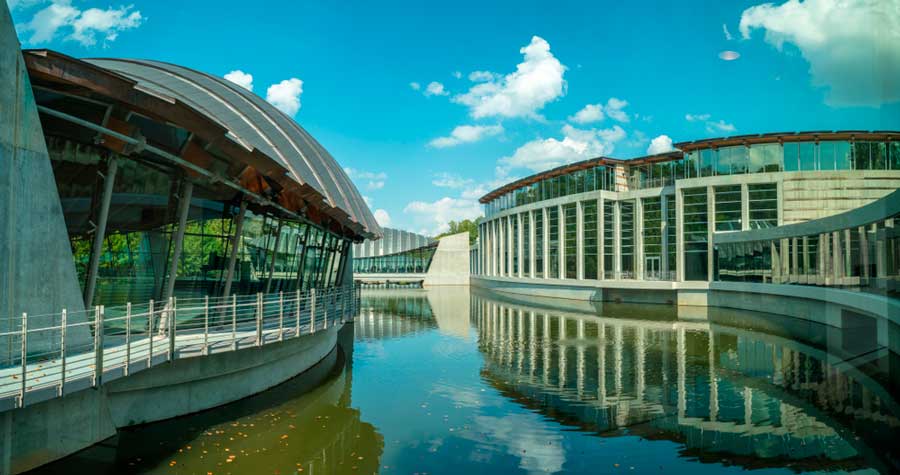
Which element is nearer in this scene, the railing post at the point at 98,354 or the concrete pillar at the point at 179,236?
the railing post at the point at 98,354

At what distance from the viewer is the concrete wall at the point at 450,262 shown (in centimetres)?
9881

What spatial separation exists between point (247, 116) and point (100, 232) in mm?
10631

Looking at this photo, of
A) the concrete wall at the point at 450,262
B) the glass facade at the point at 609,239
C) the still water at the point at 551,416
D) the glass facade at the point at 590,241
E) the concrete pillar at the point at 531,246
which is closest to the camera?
the still water at the point at 551,416

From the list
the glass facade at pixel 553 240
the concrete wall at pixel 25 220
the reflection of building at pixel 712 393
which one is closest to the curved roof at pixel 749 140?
the glass facade at pixel 553 240

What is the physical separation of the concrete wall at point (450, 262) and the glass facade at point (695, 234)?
166 feet

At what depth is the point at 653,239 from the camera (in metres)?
55.7

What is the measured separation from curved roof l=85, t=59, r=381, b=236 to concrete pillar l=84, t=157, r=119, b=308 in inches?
232

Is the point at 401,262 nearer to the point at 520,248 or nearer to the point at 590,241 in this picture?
the point at 520,248

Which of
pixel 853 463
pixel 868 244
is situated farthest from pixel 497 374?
pixel 868 244

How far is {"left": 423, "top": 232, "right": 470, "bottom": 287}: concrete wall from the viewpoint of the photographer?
98812mm

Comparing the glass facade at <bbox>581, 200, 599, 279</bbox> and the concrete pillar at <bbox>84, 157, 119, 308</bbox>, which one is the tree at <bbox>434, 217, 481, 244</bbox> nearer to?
the glass facade at <bbox>581, 200, 599, 279</bbox>

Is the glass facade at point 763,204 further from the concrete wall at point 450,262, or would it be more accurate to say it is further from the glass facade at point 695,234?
the concrete wall at point 450,262

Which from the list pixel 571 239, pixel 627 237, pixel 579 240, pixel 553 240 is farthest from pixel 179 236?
pixel 553 240

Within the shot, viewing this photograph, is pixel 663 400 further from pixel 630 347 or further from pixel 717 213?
pixel 717 213
